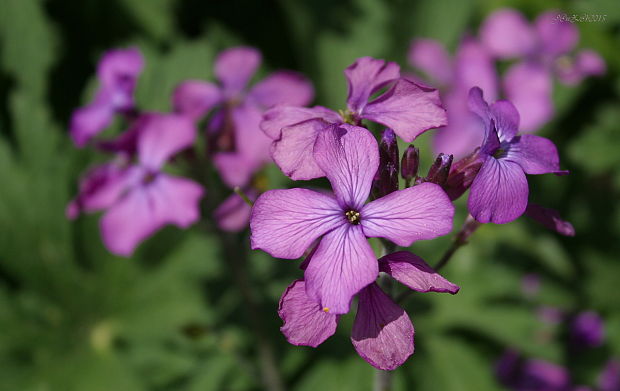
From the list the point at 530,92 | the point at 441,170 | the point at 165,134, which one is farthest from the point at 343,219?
the point at 530,92

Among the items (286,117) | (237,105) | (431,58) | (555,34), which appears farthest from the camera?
(555,34)

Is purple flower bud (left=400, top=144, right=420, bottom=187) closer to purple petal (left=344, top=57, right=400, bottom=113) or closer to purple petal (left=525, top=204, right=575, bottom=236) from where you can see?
purple petal (left=344, top=57, right=400, bottom=113)

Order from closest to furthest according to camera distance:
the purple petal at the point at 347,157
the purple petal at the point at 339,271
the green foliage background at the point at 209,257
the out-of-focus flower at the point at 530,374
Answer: the purple petal at the point at 339,271
the purple petal at the point at 347,157
the green foliage background at the point at 209,257
the out-of-focus flower at the point at 530,374

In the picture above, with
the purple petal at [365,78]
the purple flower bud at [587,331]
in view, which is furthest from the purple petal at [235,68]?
the purple flower bud at [587,331]

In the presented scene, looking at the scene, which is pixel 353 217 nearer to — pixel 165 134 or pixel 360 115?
pixel 360 115

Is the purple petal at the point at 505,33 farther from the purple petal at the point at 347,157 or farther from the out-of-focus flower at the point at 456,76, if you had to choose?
the purple petal at the point at 347,157

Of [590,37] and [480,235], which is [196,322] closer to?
[480,235]
